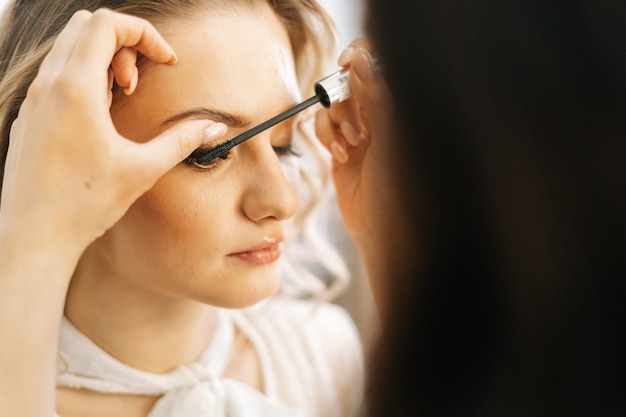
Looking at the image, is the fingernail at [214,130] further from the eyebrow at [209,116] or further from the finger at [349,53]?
the finger at [349,53]

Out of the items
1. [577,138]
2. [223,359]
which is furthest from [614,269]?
[223,359]

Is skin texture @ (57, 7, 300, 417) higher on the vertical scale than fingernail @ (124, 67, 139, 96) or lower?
lower

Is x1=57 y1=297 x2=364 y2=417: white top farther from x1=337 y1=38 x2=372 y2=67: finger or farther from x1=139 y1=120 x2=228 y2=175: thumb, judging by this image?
x1=337 y1=38 x2=372 y2=67: finger

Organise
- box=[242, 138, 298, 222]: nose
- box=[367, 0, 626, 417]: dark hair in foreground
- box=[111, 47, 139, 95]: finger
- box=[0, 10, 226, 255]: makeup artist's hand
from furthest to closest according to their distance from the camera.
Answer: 1. box=[242, 138, 298, 222]: nose
2. box=[111, 47, 139, 95]: finger
3. box=[0, 10, 226, 255]: makeup artist's hand
4. box=[367, 0, 626, 417]: dark hair in foreground

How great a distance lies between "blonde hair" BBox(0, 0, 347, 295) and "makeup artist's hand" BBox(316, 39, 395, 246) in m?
0.15

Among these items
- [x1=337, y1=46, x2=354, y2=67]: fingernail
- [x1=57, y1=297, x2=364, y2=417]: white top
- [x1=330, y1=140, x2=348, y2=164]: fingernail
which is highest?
[x1=337, y1=46, x2=354, y2=67]: fingernail

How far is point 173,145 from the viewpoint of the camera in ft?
2.37

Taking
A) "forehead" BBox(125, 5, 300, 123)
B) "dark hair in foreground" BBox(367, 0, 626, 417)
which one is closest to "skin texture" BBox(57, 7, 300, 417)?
"forehead" BBox(125, 5, 300, 123)

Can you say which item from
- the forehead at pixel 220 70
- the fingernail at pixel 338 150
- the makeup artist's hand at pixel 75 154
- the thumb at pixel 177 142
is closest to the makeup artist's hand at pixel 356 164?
the fingernail at pixel 338 150

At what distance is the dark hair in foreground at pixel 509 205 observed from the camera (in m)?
0.50

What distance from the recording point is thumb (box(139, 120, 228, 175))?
696mm

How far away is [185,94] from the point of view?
833mm

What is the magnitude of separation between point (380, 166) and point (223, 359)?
395 mm

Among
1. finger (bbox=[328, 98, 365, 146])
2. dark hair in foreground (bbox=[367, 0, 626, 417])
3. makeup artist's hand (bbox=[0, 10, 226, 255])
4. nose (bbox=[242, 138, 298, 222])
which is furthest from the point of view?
finger (bbox=[328, 98, 365, 146])
